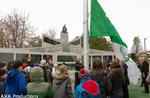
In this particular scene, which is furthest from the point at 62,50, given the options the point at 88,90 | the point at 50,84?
the point at 88,90

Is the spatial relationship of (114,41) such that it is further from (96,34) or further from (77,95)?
(77,95)

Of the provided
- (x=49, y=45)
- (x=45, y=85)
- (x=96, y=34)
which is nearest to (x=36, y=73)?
(x=45, y=85)

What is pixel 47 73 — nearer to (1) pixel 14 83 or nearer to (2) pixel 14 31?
(1) pixel 14 83

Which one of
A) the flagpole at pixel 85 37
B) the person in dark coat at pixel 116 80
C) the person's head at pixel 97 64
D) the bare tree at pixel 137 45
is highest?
the bare tree at pixel 137 45

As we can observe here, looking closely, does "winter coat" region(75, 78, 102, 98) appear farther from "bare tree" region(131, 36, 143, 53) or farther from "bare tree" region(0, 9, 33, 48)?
"bare tree" region(131, 36, 143, 53)

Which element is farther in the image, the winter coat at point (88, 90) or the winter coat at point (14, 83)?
the winter coat at point (14, 83)

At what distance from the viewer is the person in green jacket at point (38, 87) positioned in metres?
6.03

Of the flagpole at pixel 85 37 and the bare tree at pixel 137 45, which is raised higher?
the bare tree at pixel 137 45

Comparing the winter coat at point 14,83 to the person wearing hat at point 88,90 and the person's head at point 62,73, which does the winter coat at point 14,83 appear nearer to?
the person's head at point 62,73

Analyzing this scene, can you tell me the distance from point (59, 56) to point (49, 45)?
4000 millimetres

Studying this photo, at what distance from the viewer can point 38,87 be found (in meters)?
6.09

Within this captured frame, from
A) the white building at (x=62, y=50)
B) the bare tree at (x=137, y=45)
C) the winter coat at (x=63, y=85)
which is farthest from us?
the bare tree at (x=137, y=45)

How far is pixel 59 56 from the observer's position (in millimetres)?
43062

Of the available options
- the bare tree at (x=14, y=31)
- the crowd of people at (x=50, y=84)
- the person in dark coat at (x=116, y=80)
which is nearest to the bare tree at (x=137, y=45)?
the bare tree at (x=14, y=31)
